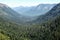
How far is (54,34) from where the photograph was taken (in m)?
190

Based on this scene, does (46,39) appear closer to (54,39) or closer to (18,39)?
(54,39)

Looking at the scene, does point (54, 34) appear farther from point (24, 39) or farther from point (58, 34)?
point (24, 39)

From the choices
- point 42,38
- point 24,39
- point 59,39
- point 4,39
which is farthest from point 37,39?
point 4,39

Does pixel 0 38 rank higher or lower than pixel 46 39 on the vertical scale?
higher

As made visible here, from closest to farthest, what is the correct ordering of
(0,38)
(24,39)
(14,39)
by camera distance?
(0,38) → (14,39) → (24,39)

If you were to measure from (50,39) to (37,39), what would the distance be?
873 inches

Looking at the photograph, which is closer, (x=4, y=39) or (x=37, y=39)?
(x=4, y=39)

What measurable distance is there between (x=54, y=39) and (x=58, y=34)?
27.6 ft

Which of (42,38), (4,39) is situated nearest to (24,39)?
(42,38)

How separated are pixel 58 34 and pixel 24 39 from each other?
40456mm

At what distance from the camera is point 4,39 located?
6097 inches

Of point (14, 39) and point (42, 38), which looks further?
point (42, 38)

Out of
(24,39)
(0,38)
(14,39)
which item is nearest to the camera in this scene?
(0,38)

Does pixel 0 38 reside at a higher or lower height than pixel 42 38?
higher
